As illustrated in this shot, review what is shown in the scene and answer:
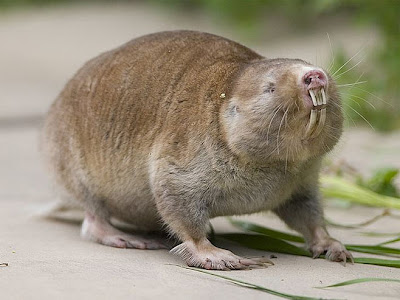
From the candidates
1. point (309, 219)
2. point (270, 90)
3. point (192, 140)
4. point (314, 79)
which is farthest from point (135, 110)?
point (314, 79)

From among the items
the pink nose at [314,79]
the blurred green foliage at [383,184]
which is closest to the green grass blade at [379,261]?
the pink nose at [314,79]

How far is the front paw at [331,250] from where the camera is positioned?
441cm

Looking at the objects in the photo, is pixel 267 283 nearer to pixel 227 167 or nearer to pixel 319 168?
pixel 227 167

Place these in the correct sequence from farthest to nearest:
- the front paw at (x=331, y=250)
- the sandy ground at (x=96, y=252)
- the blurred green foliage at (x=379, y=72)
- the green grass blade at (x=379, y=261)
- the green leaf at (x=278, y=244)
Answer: the blurred green foliage at (x=379, y=72)
the green leaf at (x=278, y=244)
the front paw at (x=331, y=250)
the green grass blade at (x=379, y=261)
the sandy ground at (x=96, y=252)

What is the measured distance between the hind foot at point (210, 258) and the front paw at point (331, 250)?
1.22 feet

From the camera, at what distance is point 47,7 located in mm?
16172

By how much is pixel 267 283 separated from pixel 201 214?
0.59 meters

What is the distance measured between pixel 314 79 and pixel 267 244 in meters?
1.11

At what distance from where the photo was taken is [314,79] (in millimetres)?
3822

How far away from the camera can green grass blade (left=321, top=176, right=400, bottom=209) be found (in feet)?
17.7

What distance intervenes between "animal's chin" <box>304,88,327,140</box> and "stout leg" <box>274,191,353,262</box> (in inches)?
29.1

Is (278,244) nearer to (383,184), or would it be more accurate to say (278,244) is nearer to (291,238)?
(291,238)

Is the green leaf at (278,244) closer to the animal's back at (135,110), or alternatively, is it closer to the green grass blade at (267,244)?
the green grass blade at (267,244)

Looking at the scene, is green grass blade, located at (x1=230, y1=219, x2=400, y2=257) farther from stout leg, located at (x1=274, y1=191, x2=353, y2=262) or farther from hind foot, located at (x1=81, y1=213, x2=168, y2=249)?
hind foot, located at (x1=81, y1=213, x2=168, y2=249)
